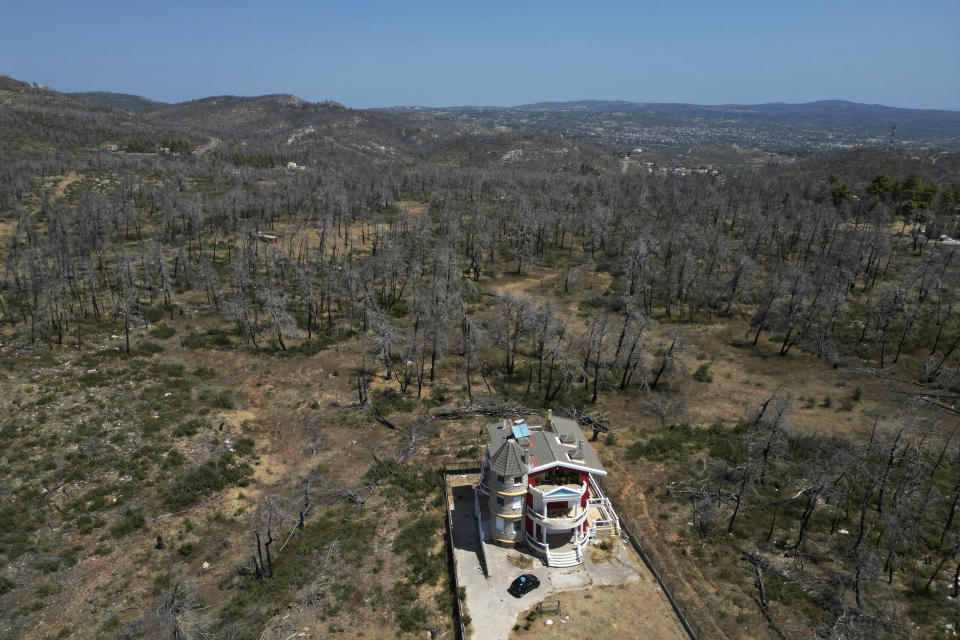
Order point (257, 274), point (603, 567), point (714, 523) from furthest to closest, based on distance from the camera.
Result: point (257, 274)
point (714, 523)
point (603, 567)

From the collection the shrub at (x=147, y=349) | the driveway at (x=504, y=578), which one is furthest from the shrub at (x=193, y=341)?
the driveway at (x=504, y=578)

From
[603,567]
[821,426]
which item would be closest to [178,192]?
[603,567]

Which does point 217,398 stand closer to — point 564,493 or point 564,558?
point 564,493

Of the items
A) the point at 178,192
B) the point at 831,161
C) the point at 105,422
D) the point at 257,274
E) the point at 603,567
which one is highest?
the point at 831,161

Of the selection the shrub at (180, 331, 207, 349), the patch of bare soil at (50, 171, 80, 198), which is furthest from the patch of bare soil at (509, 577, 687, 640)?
the patch of bare soil at (50, 171, 80, 198)

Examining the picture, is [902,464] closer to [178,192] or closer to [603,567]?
[603,567]

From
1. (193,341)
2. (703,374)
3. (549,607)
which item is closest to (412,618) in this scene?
(549,607)
